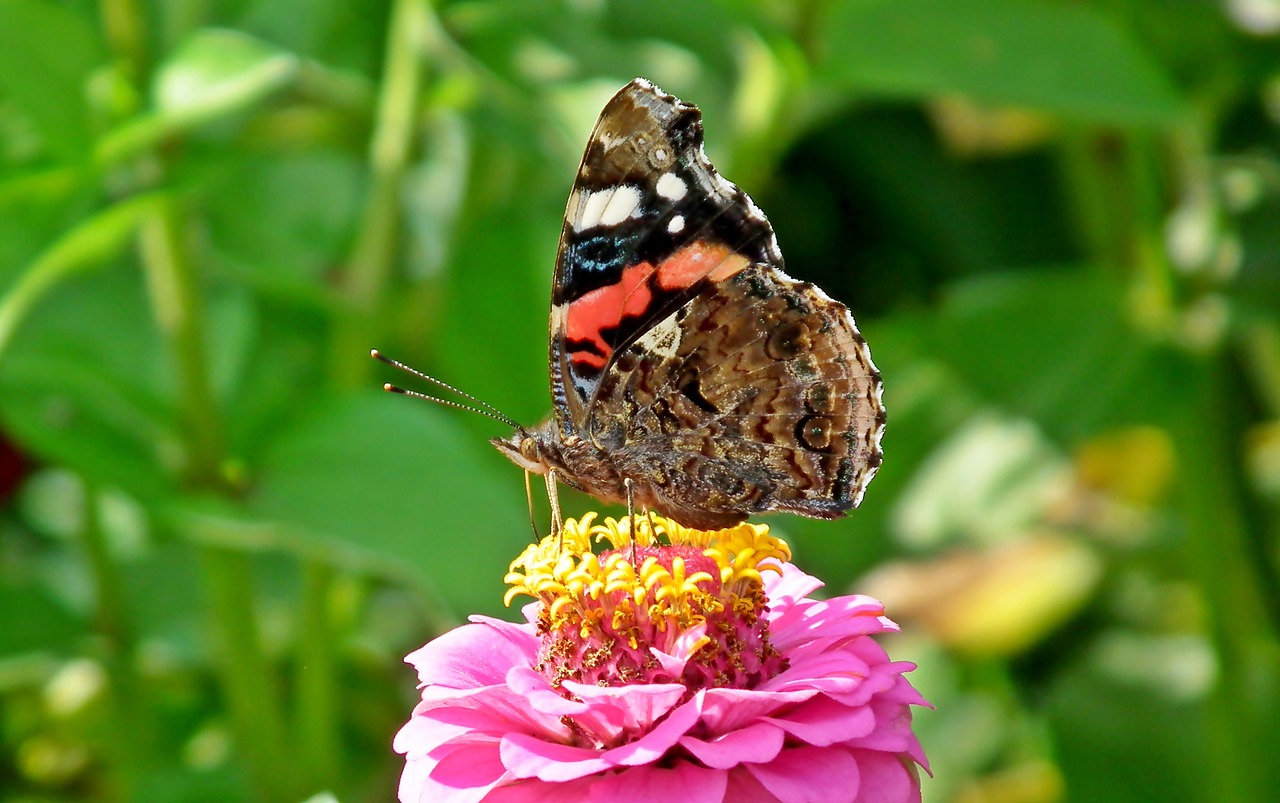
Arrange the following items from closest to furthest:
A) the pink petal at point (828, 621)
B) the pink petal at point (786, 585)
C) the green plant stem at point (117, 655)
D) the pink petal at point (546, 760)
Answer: the pink petal at point (546, 760), the pink petal at point (828, 621), the pink petal at point (786, 585), the green plant stem at point (117, 655)

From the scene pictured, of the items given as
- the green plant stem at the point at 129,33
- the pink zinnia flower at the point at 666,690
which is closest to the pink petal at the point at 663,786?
the pink zinnia flower at the point at 666,690

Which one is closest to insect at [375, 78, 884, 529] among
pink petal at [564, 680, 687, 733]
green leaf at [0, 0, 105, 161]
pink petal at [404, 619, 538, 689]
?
pink petal at [404, 619, 538, 689]

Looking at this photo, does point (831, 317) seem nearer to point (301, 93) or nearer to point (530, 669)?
point (530, 669)

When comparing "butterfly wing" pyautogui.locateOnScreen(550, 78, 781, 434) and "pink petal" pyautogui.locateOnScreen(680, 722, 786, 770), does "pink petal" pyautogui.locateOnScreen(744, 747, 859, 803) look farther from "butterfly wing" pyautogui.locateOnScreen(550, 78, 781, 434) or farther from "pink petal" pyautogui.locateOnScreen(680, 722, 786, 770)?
"butterfly wing" pyautogui.locateOnScreen(550, 78, 781, 434)

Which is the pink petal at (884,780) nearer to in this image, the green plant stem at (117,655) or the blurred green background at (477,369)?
the blurred green background at (477,369)

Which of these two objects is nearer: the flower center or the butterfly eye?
the flower center

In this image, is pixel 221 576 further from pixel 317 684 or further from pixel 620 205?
pixel 620 205

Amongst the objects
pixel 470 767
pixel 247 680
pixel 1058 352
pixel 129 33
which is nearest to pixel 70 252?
pixel 129 33
